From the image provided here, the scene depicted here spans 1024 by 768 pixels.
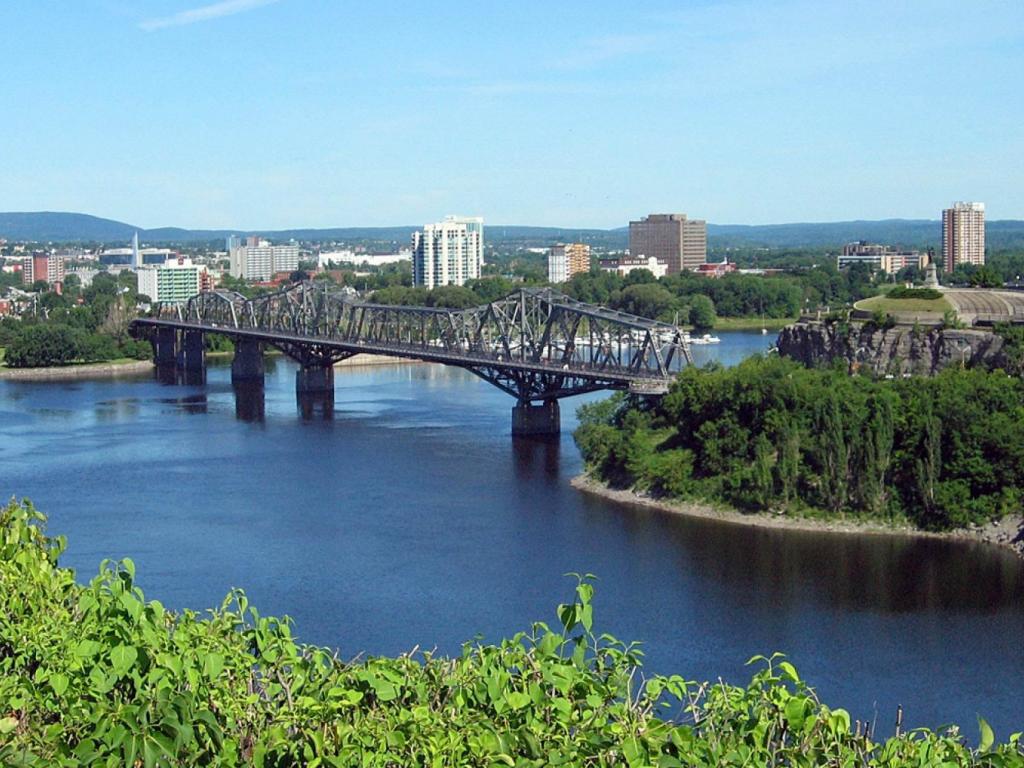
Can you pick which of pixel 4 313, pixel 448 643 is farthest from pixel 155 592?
pixel 4 313

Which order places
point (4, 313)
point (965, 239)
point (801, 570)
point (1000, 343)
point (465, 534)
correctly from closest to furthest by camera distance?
point (801, 570) → point (465, 534) → point (1000, 343) → point (4, 313) → point (965, 239)

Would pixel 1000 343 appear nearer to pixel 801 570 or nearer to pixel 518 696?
pixel 801 570

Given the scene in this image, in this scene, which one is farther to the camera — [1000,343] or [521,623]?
[1000,343]

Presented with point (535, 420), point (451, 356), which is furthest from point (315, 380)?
point (535, 420)

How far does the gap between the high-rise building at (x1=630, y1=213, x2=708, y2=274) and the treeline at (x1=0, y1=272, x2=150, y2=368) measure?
59659 mm

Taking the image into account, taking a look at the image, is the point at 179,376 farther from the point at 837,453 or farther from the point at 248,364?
the point at 837,453

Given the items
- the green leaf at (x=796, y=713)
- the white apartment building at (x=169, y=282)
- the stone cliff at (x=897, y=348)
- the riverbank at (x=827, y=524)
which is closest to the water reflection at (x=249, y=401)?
the stone cliff at (x=897, y=348)

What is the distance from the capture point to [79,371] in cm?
6038

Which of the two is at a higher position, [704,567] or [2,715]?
[2,715]

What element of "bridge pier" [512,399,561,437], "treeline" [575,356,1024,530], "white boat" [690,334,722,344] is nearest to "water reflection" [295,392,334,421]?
"bridge pier" [512,399,561,437]

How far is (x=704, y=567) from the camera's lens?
928 inches

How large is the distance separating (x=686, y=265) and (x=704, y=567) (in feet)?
356

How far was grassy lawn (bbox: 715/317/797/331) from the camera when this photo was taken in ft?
254

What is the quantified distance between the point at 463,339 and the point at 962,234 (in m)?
73.7
